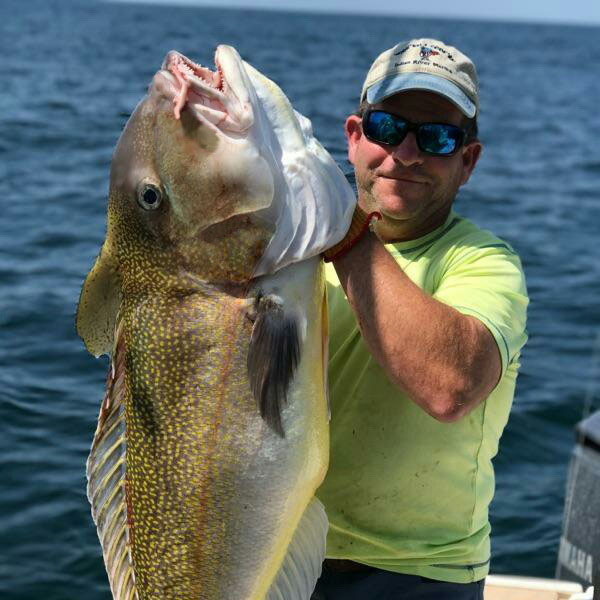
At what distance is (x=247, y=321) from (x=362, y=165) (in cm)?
92

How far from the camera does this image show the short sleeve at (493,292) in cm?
253

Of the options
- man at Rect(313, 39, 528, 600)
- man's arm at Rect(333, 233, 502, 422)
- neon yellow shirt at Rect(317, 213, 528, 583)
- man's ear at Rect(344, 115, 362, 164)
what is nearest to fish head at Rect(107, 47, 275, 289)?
man's arm at Rect(333, 233, 502, 422)

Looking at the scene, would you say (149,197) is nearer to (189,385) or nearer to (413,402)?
(189,385)

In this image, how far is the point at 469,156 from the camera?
318 cm

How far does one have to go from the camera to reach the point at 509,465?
24.3 feet

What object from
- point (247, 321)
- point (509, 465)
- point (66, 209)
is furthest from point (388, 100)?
point (66, 209)

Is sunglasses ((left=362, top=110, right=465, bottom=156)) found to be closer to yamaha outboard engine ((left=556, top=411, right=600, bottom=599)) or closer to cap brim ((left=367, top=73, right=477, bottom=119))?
cap brim ((left=367, top=73, right=477, bottom=119))

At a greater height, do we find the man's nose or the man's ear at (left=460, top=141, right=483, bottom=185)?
the man's nose

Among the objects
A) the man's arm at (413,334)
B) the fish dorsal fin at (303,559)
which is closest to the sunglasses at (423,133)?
the man's arm at (413,334)

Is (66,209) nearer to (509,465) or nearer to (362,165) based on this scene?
(509,465)

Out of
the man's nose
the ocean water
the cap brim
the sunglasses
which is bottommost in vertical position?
the ocean water

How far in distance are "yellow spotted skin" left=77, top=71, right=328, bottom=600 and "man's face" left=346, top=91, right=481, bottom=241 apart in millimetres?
628

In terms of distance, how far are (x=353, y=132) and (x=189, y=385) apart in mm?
1259

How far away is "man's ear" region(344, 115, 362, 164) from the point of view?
3.25m
